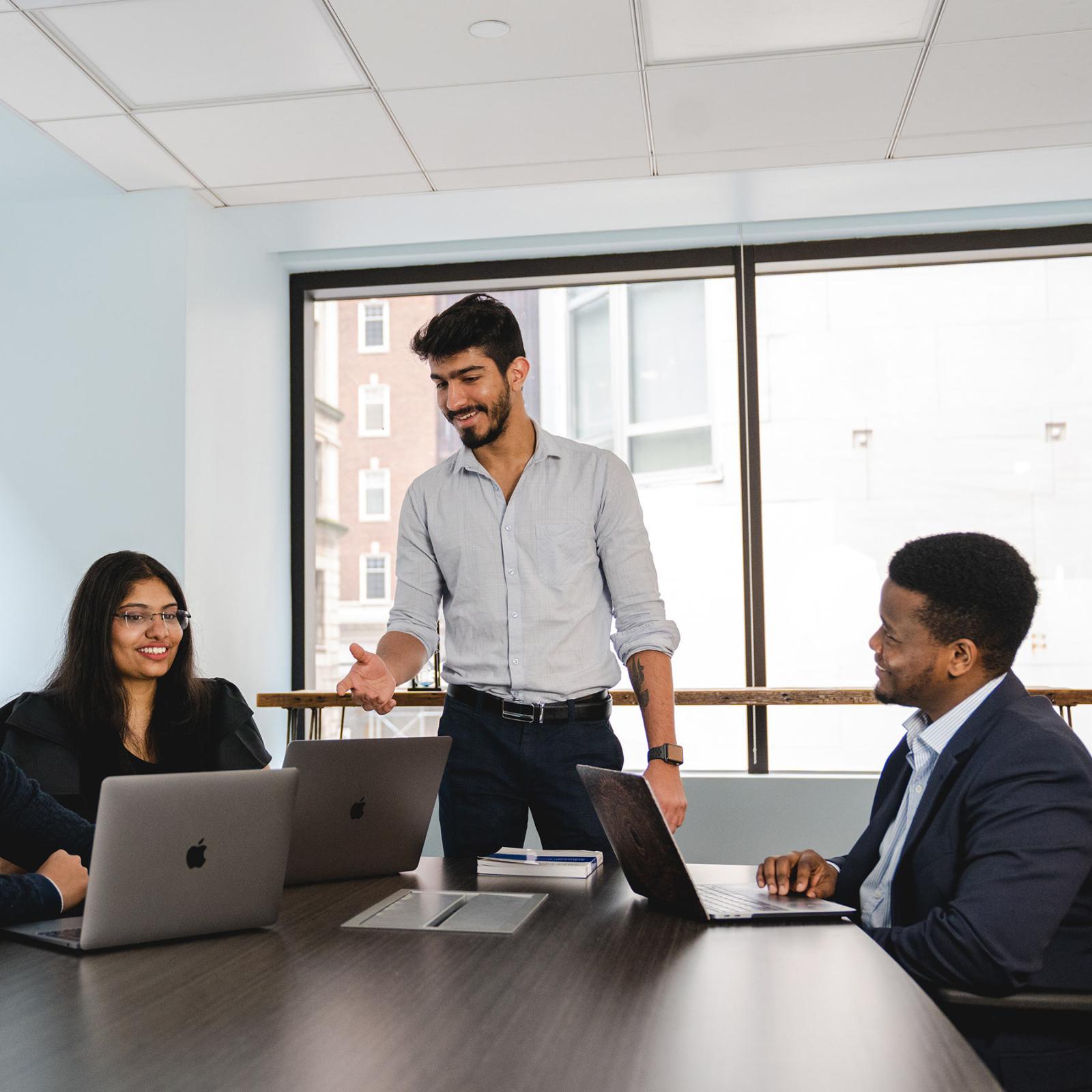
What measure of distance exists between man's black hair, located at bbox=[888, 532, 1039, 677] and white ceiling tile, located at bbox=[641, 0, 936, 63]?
5.18ft

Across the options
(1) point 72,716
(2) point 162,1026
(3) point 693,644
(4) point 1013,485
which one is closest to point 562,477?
(1) point 72,716

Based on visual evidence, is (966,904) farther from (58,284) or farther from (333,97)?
(58,284)

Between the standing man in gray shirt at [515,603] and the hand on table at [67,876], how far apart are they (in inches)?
26.0

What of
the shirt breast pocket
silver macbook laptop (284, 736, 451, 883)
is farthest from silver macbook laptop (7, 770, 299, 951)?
the shirt breast pocket

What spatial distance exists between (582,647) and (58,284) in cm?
247

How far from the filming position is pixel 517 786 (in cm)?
220

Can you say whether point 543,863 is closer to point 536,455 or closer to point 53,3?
point 536,455

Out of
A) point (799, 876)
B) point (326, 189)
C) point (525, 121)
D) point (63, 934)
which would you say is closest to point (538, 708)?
point (799, 876)

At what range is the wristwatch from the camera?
6.71 ft

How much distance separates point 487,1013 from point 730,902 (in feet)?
1.81

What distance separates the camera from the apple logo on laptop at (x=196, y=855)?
4.51 ft

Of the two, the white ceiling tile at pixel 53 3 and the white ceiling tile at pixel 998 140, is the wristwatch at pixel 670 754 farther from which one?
the white ceiling tile at pixel 998 140

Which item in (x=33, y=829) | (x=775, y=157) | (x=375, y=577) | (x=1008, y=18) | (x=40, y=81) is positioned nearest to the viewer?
(x=33, y=829)

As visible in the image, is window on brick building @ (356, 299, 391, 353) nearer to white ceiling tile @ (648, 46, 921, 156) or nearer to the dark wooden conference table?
white ceiling tile @ (648, 46, 921, 156)
